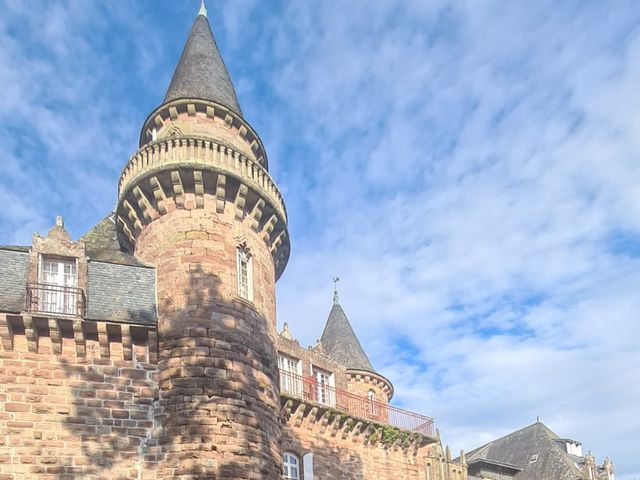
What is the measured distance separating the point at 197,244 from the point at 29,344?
4319 millimetres

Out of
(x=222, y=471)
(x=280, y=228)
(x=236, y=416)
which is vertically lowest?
(x=222, y=471)

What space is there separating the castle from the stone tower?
0.03 meters

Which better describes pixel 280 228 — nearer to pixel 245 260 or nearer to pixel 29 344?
pixel 245 260

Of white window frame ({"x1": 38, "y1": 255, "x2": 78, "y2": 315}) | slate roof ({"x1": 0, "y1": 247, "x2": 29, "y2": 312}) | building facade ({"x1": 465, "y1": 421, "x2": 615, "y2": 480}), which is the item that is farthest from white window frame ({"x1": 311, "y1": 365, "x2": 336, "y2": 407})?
building facade ({"x1": 465, "y1": 421, "x2": 615, "y2": 480})

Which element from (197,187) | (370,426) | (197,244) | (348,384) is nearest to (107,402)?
(197,244)

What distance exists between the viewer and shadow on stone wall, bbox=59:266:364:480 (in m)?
14.4

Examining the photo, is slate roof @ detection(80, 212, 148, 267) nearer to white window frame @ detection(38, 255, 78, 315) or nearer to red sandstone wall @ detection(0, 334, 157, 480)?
white window frame @ detection(38, 255, 78, 315)

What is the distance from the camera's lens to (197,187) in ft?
56.6

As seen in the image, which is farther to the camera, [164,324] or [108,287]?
[108,287]

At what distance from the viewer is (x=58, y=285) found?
15492mm

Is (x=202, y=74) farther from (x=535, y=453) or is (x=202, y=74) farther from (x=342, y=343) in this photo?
(x=535, y=453)

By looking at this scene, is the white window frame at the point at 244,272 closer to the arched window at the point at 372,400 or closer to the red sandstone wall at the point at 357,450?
the red sandstone wall at the point at 357,450

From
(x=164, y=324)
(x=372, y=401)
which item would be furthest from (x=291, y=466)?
(x=164, y=324)

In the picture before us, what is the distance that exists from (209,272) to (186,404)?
3.19 m
